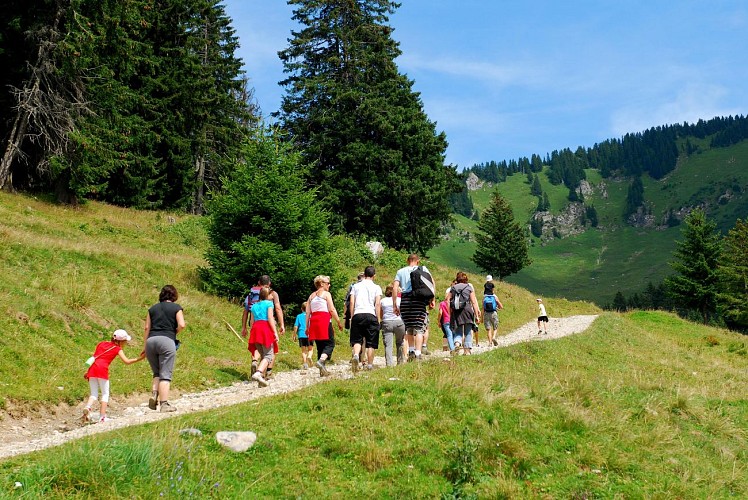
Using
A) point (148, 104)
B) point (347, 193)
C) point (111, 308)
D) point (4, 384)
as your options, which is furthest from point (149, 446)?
point (347, 193)

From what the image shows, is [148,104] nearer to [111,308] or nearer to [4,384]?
[111,308]

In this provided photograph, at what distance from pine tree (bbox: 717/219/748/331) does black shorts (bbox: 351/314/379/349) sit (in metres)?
51.2

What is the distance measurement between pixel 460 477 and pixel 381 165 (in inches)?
1305

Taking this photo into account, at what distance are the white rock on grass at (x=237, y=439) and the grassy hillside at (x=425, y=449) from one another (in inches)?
3.7

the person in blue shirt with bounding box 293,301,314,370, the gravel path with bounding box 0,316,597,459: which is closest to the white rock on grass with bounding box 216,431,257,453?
the gravel path with bounding box 0,316,597,459

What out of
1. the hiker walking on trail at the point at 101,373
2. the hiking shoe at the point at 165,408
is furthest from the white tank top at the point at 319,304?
the hiker walking on trail at the point at 101,373

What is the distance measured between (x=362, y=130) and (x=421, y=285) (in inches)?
1119

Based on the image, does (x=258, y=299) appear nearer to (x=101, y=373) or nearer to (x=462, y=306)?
(x=101, y=373)

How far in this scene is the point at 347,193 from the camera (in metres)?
37.9

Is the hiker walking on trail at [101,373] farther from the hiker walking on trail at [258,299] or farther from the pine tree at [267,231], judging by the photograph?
the pine tree at [267,231]

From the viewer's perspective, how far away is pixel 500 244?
187ft

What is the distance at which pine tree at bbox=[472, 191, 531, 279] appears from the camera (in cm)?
5684

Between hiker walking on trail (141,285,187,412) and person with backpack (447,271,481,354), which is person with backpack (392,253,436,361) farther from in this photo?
hiker walking on trail (141,285,187,412)

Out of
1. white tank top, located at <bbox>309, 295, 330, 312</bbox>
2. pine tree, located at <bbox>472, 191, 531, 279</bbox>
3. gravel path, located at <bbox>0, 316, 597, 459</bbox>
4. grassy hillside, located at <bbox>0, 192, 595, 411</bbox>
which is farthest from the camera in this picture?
pine tree, located at <bbox>472, 191, 531, 279</bbox>
